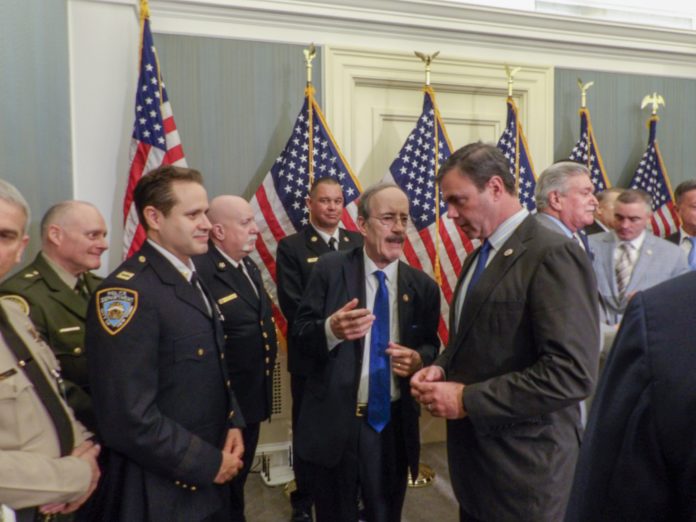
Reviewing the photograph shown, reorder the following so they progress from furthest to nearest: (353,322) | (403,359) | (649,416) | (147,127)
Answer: (147,127)
(403,359)
(353,322)
(649,416)

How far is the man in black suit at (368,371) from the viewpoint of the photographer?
194 cm

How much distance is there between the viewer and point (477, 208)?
5.32ft

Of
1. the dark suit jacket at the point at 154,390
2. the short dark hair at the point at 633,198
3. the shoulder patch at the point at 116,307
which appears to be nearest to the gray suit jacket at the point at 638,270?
the short dark hair at the point at 633,198

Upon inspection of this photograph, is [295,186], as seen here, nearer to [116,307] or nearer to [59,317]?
[59,317]

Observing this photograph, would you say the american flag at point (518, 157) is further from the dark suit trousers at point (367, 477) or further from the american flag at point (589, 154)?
the dark suit trousers at point (367, 477)

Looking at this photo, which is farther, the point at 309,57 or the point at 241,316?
the point at 309,57

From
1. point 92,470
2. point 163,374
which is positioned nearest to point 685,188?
point 163,374

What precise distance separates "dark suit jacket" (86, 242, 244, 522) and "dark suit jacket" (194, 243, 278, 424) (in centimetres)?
86

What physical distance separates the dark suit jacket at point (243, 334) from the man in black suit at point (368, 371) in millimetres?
528

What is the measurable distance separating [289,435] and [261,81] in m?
2.30

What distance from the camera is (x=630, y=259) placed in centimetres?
311

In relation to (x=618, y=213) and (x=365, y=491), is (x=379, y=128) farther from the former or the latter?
(x=365, y=491)

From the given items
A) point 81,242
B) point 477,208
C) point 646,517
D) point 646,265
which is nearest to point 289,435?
point 81,242

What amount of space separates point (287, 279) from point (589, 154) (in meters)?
2.60
